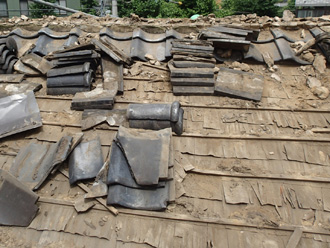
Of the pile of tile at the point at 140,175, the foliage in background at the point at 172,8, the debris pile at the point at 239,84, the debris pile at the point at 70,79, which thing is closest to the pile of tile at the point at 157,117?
the pile of tile at the point at 140,175

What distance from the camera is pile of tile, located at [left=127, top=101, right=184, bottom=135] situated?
3342 millimetres

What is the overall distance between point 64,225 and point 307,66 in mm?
4387

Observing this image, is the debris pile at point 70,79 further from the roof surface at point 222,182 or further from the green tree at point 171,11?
the green tree at point 171,11

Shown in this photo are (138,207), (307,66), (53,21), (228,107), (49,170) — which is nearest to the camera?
(138,207)

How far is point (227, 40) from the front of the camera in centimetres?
423

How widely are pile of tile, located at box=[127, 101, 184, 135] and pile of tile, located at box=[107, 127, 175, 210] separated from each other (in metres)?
0.44

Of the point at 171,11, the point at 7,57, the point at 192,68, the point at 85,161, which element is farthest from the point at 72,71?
the point at 171,11

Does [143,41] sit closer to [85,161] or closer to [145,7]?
[85,161]

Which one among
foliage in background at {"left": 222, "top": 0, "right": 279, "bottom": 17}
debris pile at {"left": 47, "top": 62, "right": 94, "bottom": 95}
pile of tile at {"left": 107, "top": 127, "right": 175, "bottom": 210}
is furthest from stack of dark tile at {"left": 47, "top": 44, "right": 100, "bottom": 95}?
foliage in background at {"left": 222, "top": 0, "right": 279, "bottom": 17}

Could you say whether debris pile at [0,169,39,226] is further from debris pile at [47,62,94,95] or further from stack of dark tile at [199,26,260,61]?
stack of dark tile at [199,26,260,61]

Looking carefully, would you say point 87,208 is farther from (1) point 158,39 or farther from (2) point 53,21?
(2) point 53,21

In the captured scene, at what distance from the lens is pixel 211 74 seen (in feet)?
12.9

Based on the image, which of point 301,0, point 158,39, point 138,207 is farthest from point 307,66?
point 301,0

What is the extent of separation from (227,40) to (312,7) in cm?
3223
